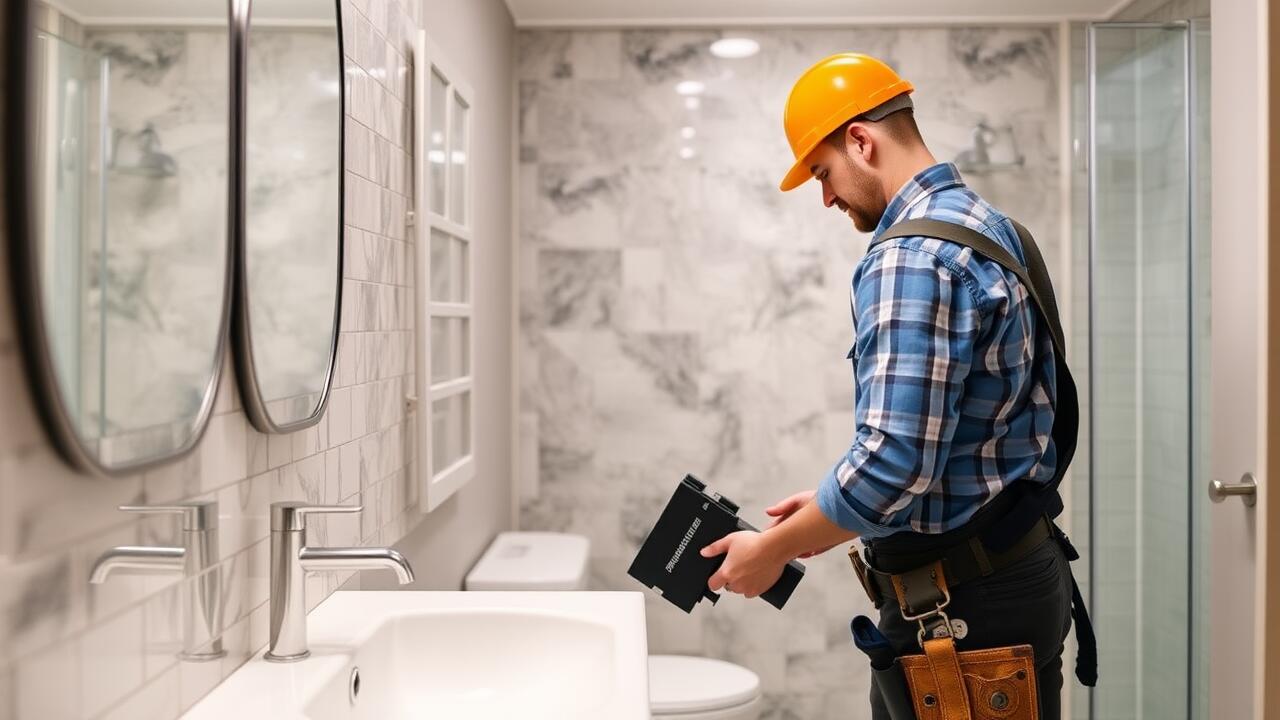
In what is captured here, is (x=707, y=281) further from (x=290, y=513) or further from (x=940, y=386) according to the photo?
(x=290, y=513)

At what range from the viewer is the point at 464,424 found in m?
2.42

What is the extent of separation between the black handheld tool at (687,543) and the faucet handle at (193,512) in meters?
0.69

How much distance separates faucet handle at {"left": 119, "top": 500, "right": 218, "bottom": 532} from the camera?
0.94 metres

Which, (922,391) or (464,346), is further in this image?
(464,346)

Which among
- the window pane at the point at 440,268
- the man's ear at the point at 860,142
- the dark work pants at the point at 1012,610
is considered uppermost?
the man's ear at the point at 860,142

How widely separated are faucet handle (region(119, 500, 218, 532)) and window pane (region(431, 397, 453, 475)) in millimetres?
990

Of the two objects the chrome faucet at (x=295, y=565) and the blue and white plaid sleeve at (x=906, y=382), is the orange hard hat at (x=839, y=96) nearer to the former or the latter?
the blue and white plaid sleeve at (x=906, y=382)

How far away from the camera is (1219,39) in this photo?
5.57ft

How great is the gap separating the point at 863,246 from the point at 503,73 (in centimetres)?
124

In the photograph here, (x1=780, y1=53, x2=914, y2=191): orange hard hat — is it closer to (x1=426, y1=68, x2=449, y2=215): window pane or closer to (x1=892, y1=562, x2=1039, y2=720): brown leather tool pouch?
(x1=892, y1=562, x2=1039, y2=720): brown leather tool pouch

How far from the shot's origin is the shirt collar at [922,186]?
1.48m

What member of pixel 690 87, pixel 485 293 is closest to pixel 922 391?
pixel 485 293

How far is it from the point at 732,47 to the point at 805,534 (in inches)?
86.5

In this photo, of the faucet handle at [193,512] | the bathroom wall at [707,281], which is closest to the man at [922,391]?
the faucet handle at [193,512]
